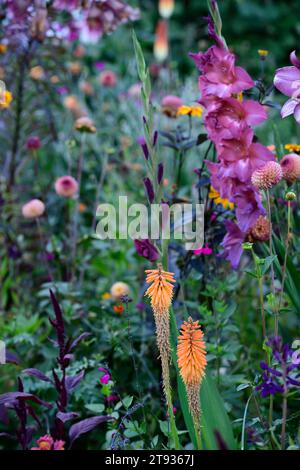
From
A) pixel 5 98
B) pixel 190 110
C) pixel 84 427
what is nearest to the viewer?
pixel 84 427

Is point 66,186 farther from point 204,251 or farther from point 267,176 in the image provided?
point 267,176

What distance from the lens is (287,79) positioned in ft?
4.22

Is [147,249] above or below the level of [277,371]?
above

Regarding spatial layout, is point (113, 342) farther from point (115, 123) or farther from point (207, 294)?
point (115, 123)

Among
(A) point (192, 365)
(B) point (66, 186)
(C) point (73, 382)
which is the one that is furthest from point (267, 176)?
(B) point (66, 186)

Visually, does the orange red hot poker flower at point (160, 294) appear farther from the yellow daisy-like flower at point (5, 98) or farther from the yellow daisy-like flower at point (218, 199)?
the yellow daisy-like flower at point (5, 98)

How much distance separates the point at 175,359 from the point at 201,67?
63cm

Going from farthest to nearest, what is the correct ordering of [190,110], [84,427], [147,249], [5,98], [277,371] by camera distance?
[5,98], [190,110], [147,249], [84,427], [277,371]

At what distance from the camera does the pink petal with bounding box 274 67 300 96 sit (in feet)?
4.21

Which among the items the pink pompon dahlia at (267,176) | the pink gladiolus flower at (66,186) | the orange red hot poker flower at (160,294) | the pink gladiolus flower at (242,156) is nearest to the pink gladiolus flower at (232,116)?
the pink gladiolus flower at (242,156)

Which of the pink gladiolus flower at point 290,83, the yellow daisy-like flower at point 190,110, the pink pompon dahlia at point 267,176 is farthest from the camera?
the yellow daisy-like flower at point 190,110

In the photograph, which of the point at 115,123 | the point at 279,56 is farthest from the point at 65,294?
the point at 279,56

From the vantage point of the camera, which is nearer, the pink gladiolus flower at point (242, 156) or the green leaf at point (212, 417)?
the green leaf at point (212, 417)

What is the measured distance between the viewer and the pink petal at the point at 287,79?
1.28m
